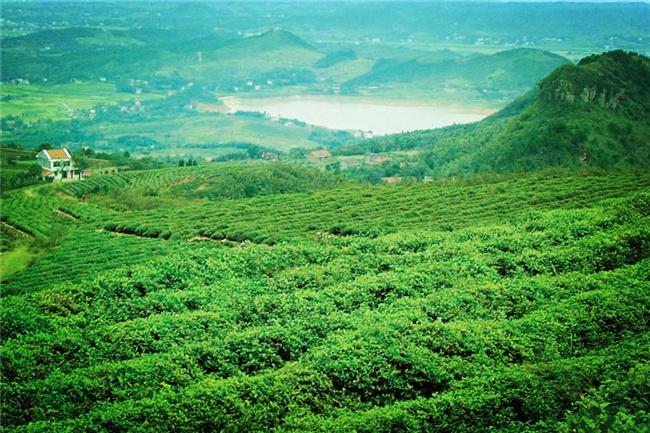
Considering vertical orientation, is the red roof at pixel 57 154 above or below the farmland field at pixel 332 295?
above

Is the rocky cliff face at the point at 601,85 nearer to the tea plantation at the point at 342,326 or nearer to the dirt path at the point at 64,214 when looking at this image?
the tea plantation at the point at 342,326

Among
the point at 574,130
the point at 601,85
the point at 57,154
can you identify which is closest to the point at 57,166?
the point at 57,154

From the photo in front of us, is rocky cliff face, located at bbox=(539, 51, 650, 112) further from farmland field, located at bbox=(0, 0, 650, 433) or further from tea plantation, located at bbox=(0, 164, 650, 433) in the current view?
tea plantation, located at bbox=(0, 164, 650, 433)

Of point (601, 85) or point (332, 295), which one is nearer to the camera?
point (332, 295)

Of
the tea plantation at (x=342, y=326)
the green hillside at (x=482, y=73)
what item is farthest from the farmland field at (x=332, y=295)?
the green hillside at (x=482, y=73)

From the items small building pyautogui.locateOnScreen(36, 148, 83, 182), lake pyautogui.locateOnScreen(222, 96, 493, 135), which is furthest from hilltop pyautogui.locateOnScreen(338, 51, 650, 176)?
lake pyautogui.locateOnScreen(222, 96, 493, 135)

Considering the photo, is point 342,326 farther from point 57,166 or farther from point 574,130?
point 574,130
